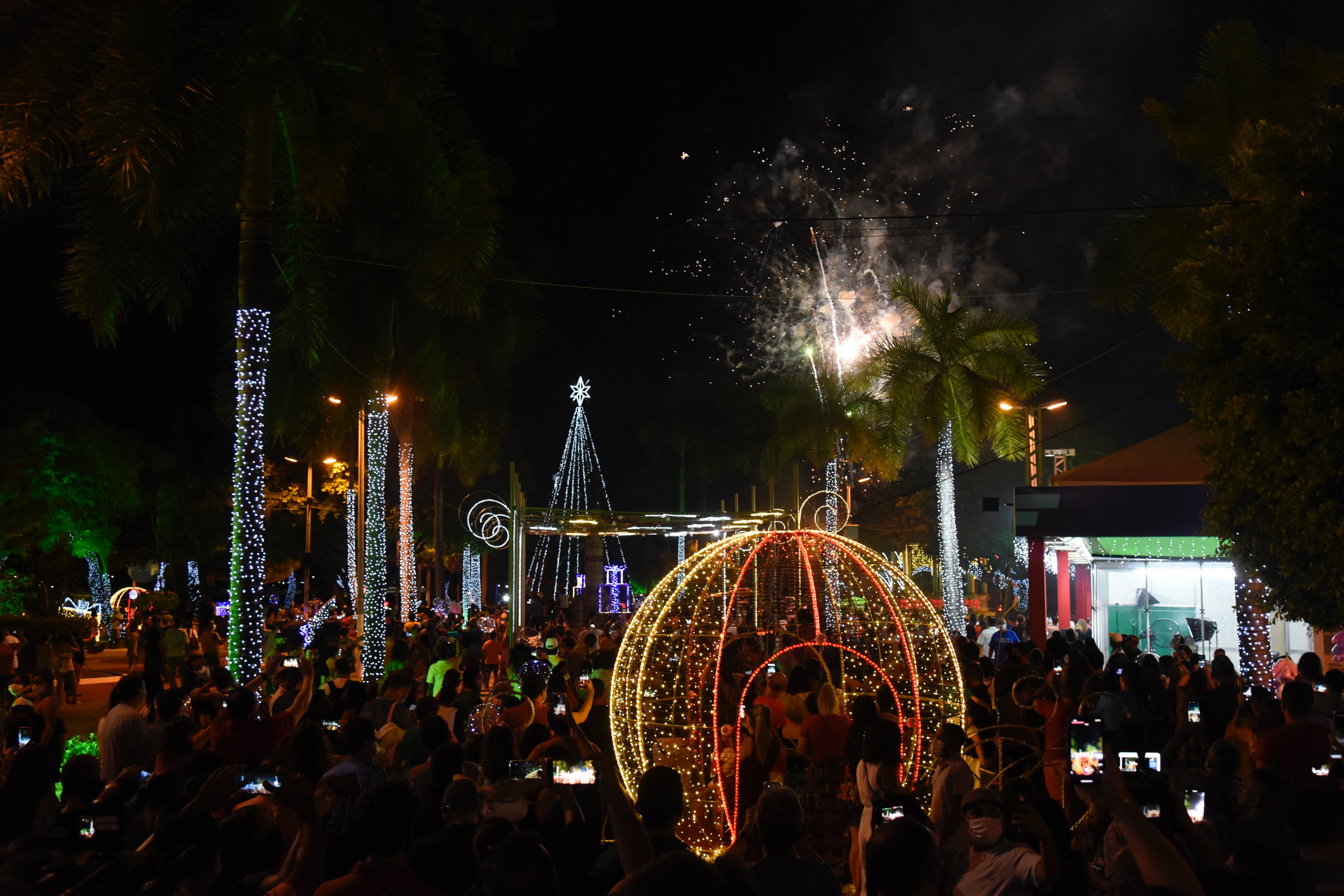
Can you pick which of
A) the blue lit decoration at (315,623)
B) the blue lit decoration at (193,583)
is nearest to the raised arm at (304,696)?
the blue lit decoration at (315,623)

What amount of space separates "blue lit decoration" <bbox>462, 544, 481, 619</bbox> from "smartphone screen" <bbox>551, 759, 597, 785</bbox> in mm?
33287

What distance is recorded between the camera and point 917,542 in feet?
189

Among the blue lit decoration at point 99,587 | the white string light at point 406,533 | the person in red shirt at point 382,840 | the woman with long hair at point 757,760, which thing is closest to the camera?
the person in red shirt at point 382,840

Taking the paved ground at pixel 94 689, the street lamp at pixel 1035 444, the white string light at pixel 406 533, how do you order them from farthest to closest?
the street lamp at pixel 1035 444 < the white string light at pixel 406 533 < the paved ground at pixel 94 689

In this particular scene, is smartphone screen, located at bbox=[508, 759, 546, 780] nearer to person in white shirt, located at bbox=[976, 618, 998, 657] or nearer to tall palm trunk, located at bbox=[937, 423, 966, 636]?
person in white shirt, located at bbox=[976, 618, 998, 657]

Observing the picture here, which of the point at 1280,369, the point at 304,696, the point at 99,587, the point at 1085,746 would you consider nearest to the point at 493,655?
the point at 304,696

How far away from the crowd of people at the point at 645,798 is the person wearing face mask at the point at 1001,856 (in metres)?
0.01

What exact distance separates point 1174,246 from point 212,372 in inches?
1196

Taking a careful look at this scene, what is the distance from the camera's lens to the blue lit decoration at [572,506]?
51.0m

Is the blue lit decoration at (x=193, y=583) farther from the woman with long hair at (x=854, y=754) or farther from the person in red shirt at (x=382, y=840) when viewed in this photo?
the person in red shirt at (x=382, y=840)

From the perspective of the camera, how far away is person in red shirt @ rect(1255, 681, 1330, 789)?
24.1 feet

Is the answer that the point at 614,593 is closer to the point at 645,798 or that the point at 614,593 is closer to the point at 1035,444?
the point at 1035,444

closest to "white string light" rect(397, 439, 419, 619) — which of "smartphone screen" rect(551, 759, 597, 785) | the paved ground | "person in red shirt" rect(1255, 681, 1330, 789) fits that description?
the paved ground

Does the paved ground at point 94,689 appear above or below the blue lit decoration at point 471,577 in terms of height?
below
